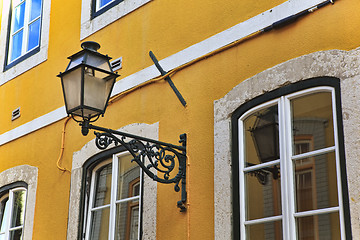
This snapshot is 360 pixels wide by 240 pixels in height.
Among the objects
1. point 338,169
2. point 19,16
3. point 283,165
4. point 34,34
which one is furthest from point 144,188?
point 19,16

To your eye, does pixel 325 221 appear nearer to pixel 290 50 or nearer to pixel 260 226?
pixel 260 226

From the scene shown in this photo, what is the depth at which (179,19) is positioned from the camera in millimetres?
6305

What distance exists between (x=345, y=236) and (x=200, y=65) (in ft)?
7.48

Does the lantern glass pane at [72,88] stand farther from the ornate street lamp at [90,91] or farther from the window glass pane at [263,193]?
the window glass pane at [263,193]

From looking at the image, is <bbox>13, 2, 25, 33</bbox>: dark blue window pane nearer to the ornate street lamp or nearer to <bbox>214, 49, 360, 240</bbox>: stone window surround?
the ornate street lamp

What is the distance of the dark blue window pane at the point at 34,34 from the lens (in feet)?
28.2

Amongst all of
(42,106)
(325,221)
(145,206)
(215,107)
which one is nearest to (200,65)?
(215,107)

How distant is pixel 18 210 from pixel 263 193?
3.99 meters

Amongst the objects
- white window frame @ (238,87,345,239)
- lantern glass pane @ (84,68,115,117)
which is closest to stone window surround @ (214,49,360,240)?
white window frame @ (238,87,345,239)

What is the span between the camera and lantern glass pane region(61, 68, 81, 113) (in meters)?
5.05

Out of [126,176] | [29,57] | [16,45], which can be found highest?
[16,45]

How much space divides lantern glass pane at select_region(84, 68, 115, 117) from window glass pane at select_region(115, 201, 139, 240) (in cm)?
146

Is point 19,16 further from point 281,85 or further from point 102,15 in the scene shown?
point 281,85

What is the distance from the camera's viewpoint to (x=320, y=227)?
4.46 m
